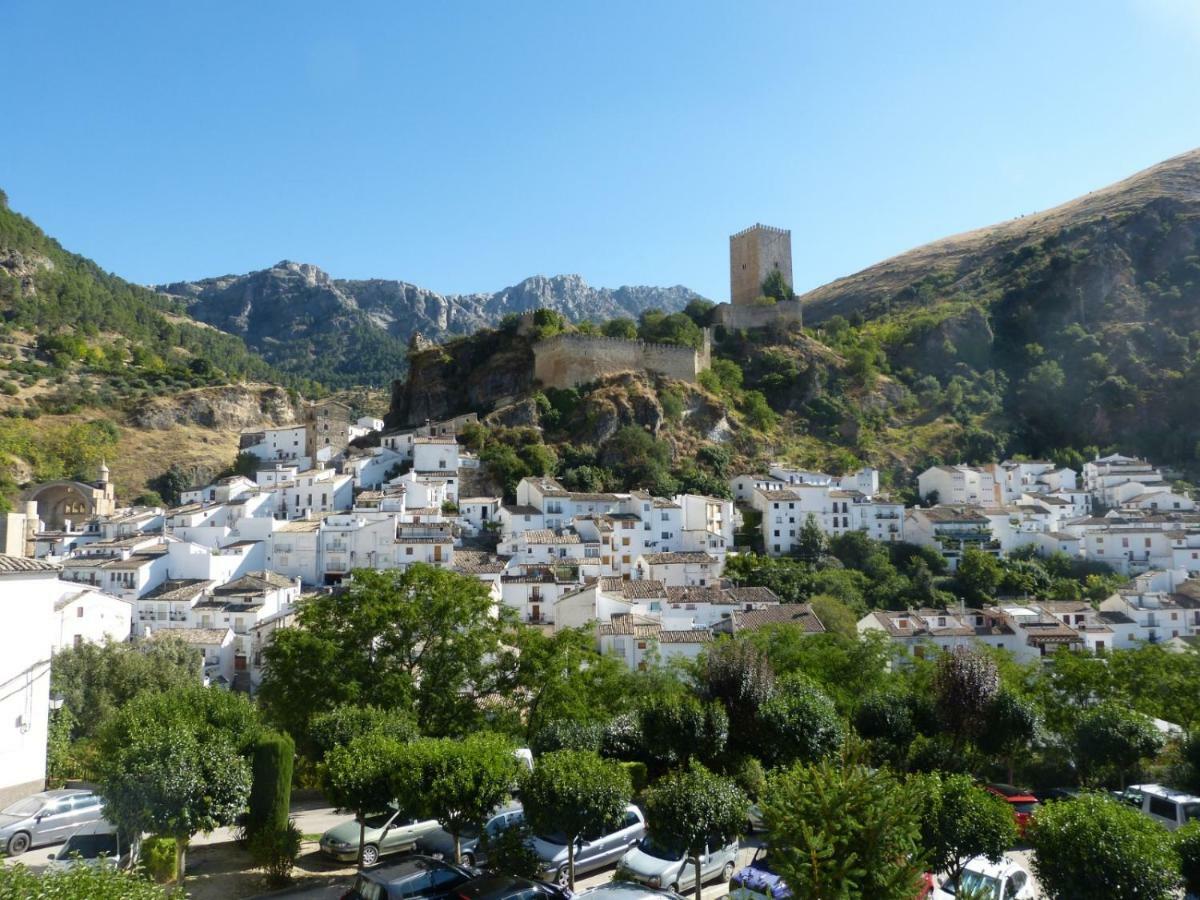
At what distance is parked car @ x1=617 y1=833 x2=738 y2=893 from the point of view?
1349cm

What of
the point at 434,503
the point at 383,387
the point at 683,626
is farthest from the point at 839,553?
the point at 383,387

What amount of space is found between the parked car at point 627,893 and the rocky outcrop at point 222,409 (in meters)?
82.1

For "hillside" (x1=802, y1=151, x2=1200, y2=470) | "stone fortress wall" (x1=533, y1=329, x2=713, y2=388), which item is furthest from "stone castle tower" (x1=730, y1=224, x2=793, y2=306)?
"stone fortress wall" (x1=533, y1=329, x2=713, y2=388)

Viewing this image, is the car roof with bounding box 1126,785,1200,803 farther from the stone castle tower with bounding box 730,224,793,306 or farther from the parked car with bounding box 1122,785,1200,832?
the stone castle tower with bounding box 730,224,793,306

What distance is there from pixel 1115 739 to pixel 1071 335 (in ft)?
273

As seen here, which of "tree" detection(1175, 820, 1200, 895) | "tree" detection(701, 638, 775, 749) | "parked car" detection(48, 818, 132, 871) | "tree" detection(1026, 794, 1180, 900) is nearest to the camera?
"tree" detection(1026, 794, 1180, 900)

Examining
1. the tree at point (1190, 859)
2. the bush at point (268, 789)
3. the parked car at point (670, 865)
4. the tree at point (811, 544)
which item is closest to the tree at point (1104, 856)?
the tree at point (1190, 859)

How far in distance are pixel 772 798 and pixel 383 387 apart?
141m

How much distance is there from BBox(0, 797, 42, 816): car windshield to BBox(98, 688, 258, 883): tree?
2088 millimetres

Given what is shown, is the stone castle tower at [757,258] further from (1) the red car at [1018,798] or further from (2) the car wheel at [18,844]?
(2) the car wheel at [18,844]

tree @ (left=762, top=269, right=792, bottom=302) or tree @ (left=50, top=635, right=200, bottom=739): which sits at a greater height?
tree @ (left=762, top=269, right=792, bottom=302)

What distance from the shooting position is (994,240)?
139125mm

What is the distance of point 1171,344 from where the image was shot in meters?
85.4

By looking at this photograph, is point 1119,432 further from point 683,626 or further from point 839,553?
point 683,626
